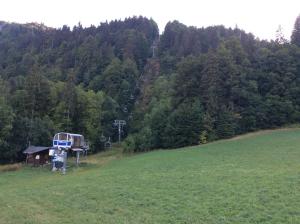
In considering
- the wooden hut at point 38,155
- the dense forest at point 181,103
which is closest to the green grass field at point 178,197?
the wooden hut at point 38,155

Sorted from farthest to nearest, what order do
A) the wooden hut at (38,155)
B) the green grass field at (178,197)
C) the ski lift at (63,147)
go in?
the wooden hut at (38,155) < the ski lift at (63,147) < the green grass field at (178,197)

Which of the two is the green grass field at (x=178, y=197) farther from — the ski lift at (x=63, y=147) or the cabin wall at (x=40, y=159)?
the cabin wall at (x=40, y=159)

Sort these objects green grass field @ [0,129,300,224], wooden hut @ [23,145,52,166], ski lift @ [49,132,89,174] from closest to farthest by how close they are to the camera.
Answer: green grass field @ [0,129,300,224] → ski lift @ [49,132,89,174] → wooden hut @ [23,145,52,166]

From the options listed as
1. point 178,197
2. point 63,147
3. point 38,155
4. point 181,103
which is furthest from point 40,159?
point 178,197

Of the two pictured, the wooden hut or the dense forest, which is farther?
the dense forest

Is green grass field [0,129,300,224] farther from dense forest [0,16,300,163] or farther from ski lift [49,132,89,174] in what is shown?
dense forest [0,16,300,163]

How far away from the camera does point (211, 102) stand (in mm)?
68000

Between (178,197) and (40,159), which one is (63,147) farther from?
(178,197)

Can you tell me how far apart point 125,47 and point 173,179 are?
114 meters

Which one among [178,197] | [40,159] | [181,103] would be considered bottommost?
[40,159]

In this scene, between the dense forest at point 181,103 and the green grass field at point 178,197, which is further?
the dense forest at point 181,103

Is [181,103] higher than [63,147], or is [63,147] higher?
[181,103]

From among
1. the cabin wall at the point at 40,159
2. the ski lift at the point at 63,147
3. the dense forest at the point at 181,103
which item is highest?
the dense forest at the point at 181,103

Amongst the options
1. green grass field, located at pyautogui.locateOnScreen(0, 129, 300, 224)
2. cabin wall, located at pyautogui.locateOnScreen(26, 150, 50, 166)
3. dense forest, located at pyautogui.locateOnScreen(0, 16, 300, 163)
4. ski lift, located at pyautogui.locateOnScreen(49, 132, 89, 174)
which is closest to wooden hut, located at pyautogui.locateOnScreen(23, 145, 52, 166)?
cabin wall, located at pyautogui.locateOnScreen(26, 150, 50, 166)
